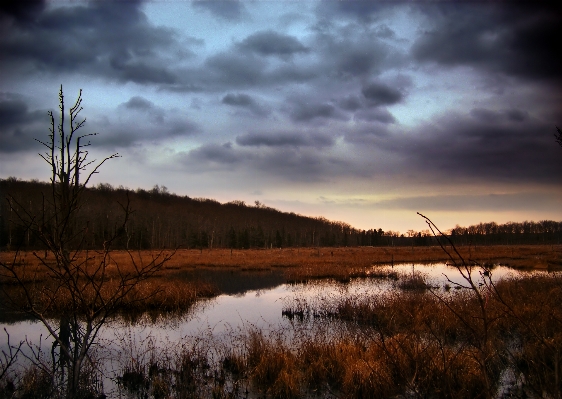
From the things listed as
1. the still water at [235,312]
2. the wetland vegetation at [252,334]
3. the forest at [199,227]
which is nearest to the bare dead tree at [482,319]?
the wetland vegetation at [252,334]

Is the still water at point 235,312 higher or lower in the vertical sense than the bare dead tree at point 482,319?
lower

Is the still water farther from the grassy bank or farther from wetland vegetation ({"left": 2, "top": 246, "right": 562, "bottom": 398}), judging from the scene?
the grassy bank

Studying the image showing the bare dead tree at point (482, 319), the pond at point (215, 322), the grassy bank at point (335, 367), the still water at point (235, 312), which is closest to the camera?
the bare dead tree at point (482, 319)

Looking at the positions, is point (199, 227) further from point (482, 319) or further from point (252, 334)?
point (482, 319)

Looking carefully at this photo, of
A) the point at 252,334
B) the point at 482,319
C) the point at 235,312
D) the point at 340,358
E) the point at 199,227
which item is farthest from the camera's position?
the point at 199,227

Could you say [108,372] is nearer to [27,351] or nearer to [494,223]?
[27,351]

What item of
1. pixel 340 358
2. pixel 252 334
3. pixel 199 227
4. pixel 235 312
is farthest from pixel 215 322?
pixel 199 227

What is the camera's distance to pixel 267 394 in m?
7.73

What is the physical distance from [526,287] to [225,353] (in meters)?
14.0

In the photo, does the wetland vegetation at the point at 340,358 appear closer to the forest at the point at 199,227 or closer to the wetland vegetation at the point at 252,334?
the wetland vegetation at the point at 252,334

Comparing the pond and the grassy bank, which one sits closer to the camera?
the grassy bank

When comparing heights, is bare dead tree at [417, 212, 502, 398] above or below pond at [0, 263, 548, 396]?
above

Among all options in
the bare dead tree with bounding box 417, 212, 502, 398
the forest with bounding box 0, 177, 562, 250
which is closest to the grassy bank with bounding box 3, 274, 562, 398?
the bare dead tree with bounding box 417, 212, 502, 398

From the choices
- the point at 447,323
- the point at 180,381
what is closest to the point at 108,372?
the point at 180,381
